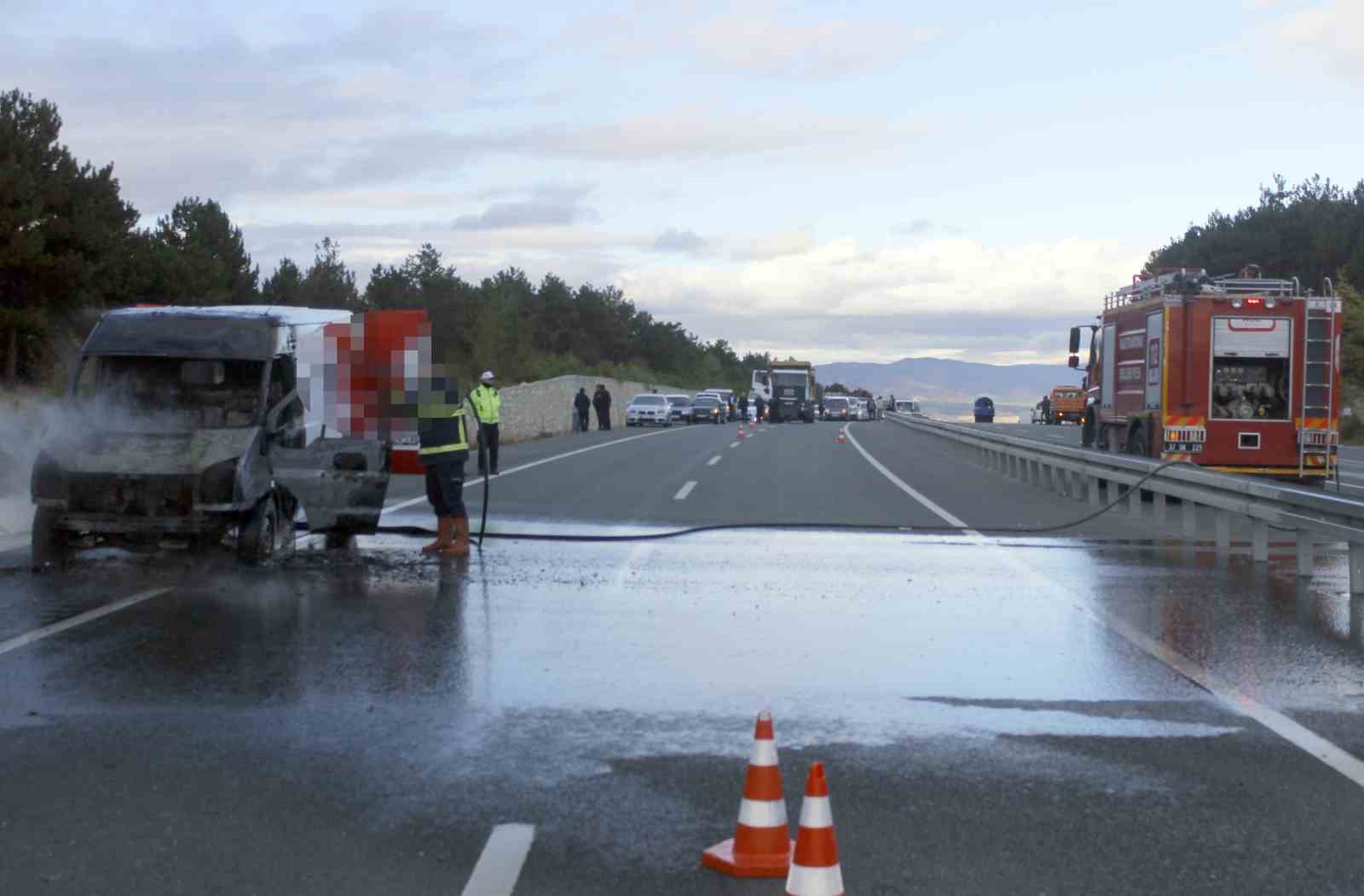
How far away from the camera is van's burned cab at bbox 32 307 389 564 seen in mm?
10938

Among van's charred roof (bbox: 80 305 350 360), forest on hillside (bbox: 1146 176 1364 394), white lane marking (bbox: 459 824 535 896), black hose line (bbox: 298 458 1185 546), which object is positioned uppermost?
forest on hillside (bbox: 1146 176 1364 394)

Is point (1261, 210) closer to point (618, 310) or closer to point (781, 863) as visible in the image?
point (618, 310)

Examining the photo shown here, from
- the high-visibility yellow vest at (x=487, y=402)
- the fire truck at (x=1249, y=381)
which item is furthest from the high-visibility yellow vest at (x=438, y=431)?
the fire truck at (x=1249, y=381)

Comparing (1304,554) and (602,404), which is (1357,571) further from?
(602,404)

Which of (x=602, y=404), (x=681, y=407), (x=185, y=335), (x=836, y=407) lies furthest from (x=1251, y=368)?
(x=836, y=407)

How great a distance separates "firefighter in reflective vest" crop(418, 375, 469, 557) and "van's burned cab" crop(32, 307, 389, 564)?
501mm

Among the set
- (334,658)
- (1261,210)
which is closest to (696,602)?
(334,658)

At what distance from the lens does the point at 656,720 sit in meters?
6.94

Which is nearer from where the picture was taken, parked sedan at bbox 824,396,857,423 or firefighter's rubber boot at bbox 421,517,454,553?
firefighter's rubber boot at bbox 421,517,454,553

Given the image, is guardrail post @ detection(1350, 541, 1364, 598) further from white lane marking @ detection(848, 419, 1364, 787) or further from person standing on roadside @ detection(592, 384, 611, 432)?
person standing on roadside @ detection(592, 384, 611, 432)

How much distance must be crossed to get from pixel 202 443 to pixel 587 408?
35.9 meters

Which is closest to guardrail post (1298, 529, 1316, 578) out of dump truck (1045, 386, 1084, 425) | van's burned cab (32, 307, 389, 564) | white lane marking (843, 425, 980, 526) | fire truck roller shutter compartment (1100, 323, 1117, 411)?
white lane marking (843, 425, 980, 526)

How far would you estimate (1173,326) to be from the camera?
20.8 metres

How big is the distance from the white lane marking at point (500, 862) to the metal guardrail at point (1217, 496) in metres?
7.93
